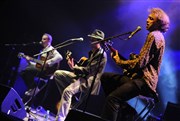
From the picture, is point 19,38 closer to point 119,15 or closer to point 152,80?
point 119,15

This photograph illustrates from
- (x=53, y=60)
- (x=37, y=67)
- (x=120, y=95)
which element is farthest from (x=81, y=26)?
(x=120, y=95)

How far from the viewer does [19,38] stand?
9430 millimetres

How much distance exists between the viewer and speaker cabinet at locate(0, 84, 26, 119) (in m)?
3.81

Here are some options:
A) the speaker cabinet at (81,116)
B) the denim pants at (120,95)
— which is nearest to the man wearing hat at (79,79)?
the denim pants at (120,95)

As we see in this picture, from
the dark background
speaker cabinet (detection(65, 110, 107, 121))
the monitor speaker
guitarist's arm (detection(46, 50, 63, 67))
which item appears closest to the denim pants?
speaker cabinet (detection(65, 110, 107, 121))

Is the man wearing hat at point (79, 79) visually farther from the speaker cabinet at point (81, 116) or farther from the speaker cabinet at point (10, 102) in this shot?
the speaker cabinet at point (81, 116)

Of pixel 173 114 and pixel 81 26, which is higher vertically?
pixel 81 26

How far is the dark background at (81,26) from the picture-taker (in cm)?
777

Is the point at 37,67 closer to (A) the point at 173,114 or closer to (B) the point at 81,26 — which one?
(B) the point at 81,26

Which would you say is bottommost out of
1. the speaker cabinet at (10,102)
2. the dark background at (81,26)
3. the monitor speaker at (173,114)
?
the monitor speaker at (173,114)

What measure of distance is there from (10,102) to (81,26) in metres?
5.19

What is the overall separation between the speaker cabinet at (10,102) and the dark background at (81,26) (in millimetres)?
4110

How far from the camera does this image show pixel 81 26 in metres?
8.91

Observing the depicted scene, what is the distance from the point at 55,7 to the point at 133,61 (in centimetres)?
565
